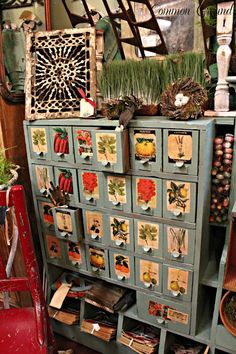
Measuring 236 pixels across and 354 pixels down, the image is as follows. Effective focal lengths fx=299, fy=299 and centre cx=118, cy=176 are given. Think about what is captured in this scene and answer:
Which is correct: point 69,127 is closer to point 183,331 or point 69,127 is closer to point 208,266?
point 208,266

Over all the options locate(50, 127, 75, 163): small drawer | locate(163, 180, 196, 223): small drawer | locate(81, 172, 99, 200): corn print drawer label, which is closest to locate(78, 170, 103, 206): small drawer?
locate(81, 172, 99, 200): corn print drawer label

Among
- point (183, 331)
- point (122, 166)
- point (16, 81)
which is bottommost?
point (183, 331)

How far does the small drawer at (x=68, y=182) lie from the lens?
1499 millimetres

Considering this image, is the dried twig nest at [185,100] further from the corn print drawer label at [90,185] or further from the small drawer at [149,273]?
the small drawer at [149,273]

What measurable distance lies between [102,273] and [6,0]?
170 cm

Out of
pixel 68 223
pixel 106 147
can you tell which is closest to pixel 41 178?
pixel 68 223

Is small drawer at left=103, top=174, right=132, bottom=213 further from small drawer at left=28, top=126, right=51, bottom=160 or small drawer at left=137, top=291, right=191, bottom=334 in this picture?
small drawer at left=137, top=291, right=191, bottom=334

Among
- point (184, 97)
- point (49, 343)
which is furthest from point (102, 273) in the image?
point (184, 97)

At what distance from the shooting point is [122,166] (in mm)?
1280

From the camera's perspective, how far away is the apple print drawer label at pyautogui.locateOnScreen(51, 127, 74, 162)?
1.43 m

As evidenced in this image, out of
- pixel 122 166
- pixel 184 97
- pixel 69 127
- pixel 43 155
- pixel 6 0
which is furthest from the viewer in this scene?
pixel 6 0

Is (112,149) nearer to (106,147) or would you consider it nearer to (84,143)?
(106,147)

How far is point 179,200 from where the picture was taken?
125cm

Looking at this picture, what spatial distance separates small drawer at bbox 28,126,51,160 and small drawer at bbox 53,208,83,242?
0.29 metres
